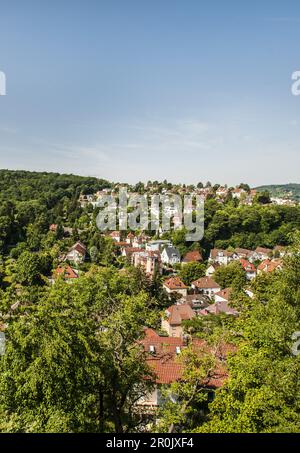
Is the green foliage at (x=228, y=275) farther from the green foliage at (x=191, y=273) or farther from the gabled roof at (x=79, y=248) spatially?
the gabled roof at (x=79, y=248)

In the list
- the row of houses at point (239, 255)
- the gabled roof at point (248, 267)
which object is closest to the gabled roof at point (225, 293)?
the gabled roof at point (248, 267)

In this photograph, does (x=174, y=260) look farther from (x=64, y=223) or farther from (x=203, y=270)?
(x=64, y=223)

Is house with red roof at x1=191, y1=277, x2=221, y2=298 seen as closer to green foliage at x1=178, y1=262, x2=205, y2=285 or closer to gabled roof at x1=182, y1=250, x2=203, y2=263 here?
green foliage at x1=178, y1=262, x2=205, y2=285

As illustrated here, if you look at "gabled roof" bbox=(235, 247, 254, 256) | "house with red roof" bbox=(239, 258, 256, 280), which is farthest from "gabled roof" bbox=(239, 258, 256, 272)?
"gabled roof" bbox=(235, 247, 254, 256)

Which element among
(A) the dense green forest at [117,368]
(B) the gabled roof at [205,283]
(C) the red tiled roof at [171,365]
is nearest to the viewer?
(A) the dense green forest at [117,368]

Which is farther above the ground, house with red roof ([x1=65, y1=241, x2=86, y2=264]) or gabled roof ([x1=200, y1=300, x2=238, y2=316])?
house with red roof ([x1=65, y1=241, x2=86, y2=264])

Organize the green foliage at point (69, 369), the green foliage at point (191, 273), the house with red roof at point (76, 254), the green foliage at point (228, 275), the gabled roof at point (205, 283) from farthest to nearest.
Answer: the house with red roof at point (76, 254), the green foliage at point (191, 273), the green foliage at point (228, 275), the gabled roof at point (205, 283), the green foliage at point (69, 369)

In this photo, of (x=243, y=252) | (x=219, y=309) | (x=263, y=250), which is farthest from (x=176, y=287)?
(x=263, y=250)

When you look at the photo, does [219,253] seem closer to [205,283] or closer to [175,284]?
[205,283]

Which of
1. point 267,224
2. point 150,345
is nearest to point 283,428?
point 150,345

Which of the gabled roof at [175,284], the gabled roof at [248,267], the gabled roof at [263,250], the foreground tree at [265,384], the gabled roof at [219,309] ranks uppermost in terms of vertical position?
the foreground tree at [265,384]

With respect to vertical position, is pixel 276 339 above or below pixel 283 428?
above
